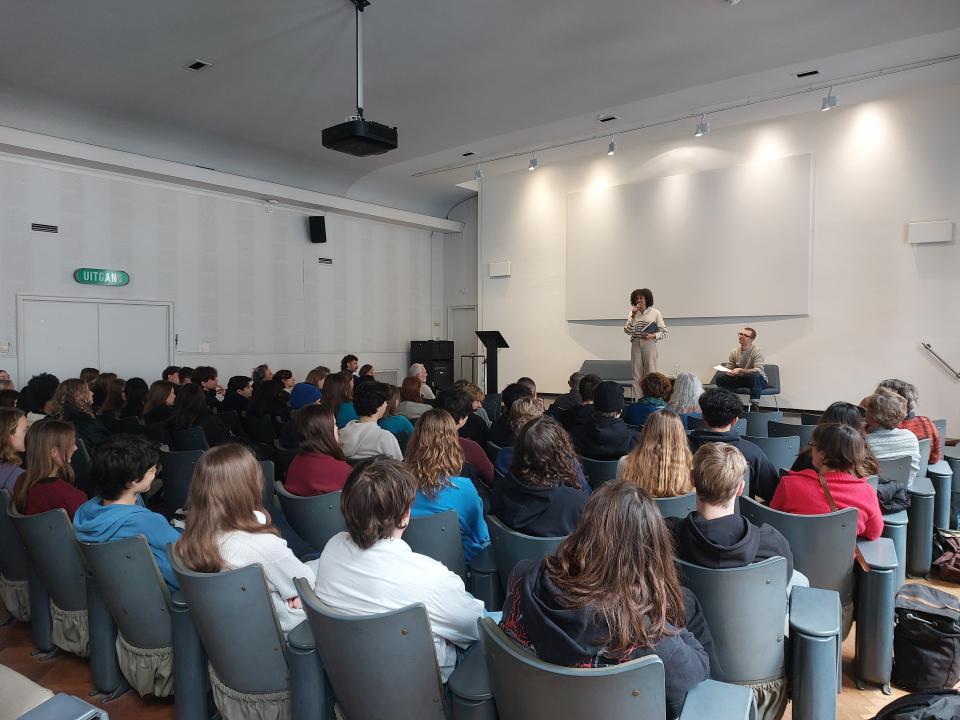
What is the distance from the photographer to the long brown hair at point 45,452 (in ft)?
9.20

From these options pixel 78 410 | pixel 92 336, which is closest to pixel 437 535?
pixel 78 410

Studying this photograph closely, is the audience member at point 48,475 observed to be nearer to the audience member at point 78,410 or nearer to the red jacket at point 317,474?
the red jacket at point 317,474

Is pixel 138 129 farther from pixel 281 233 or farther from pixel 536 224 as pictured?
pixel 536 224

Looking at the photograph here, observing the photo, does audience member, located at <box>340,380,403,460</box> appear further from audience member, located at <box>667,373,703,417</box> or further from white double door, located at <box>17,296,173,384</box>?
white double door, located at <box>17,296,173,384</box>

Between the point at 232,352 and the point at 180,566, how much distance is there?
28.6 ft

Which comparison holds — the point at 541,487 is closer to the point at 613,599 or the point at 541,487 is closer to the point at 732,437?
the point at 613,599

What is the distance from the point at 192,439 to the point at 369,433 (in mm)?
1628

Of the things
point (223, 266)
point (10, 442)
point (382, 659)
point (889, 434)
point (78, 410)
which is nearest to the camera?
point (382, 659)

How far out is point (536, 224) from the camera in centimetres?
1137

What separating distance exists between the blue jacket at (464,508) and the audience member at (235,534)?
1.99ft

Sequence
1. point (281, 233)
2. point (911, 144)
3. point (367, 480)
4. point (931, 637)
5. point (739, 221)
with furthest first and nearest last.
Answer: point (281, 233), point (739, 221), point (911, 144), point (931, 637), point (367, 480)

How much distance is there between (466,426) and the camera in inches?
184

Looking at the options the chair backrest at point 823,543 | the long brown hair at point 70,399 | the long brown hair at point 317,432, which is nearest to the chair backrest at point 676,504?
the chair backrest at point 823,543

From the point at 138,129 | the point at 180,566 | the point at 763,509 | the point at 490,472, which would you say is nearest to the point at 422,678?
the point at 180,566
